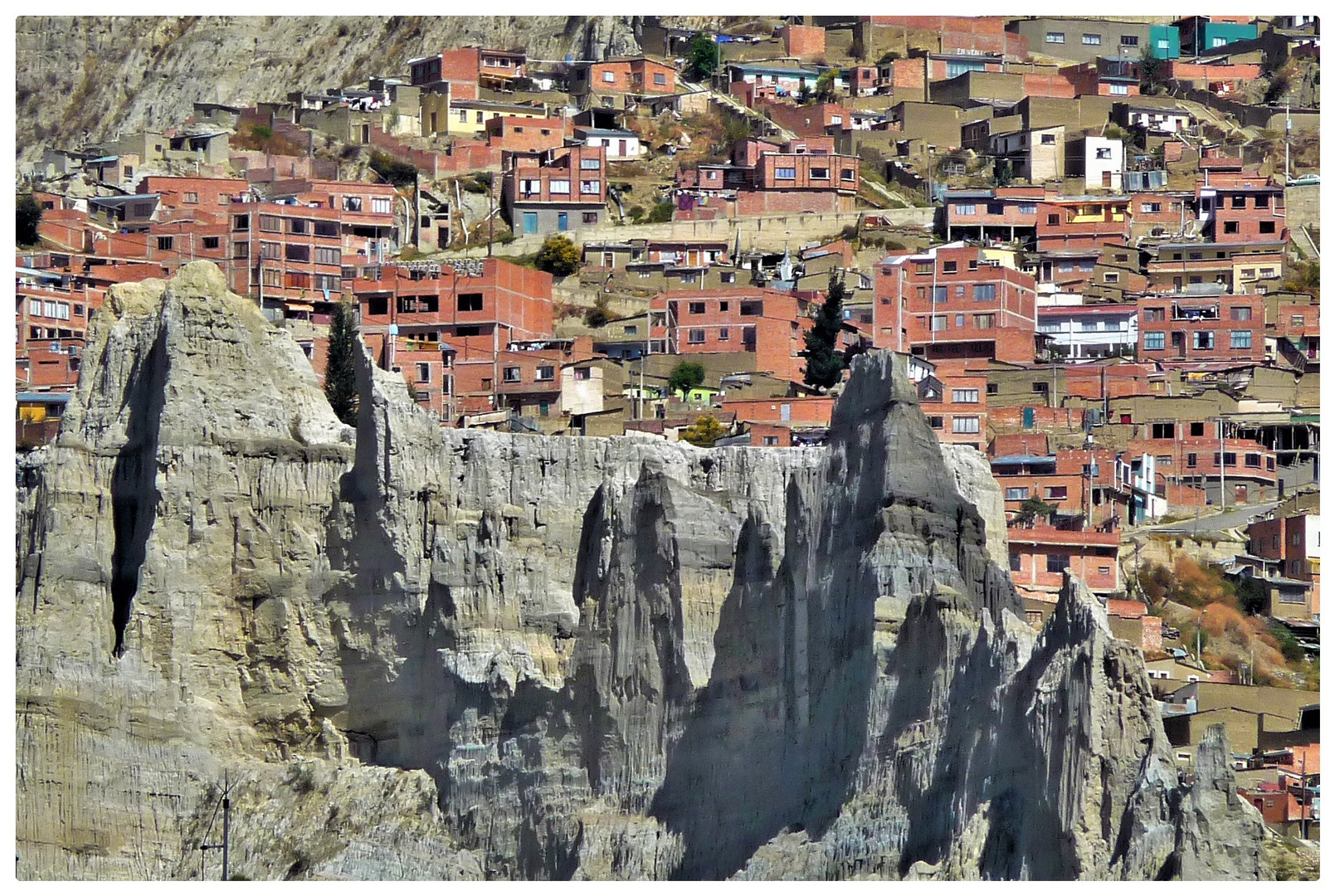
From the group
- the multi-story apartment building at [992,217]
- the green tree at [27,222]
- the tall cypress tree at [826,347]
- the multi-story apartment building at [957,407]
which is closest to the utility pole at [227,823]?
the multi-story apartment building at [957,407]

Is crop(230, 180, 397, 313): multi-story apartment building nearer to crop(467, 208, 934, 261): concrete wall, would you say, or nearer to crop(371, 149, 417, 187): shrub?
crop(467, 208, 934, 261): concrete wall

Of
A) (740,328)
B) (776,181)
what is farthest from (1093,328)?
(776,181)

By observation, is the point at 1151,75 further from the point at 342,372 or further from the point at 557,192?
the point at 342,372

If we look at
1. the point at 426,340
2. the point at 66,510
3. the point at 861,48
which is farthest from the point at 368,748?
the point at 861,48

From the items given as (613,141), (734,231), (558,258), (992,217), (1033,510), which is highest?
(613,141)

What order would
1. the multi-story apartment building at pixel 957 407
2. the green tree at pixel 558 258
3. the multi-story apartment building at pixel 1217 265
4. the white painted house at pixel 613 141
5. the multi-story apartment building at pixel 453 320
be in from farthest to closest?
the white painted house at pixel 613 141 → the multi-story apartment building at pixel 1217 265 → the green tree at pixel 558 258 → the multi-story apartment building at pixel 453 320 → the multi-story apartment building at pixel 957 407

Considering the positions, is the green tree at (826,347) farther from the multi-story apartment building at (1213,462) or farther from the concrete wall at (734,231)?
the concrete wall at (734,231)

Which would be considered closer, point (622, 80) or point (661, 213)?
point (661, 213)

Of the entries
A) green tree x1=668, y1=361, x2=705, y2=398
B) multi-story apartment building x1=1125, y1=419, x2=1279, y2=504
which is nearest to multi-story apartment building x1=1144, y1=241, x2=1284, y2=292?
multi-story apartment building x1=1125, y1=419, x2=1279, y2=504
